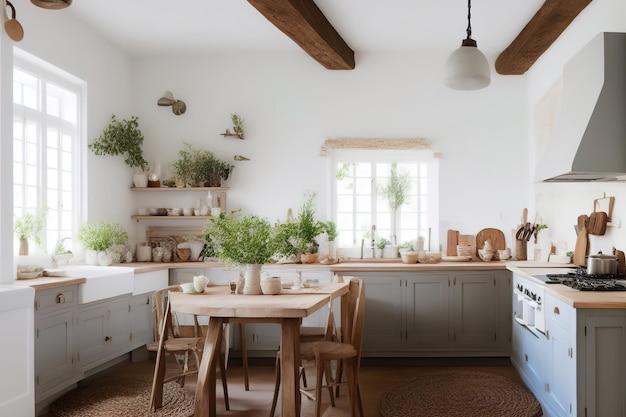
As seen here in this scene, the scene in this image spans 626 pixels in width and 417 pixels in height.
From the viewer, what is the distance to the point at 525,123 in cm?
654

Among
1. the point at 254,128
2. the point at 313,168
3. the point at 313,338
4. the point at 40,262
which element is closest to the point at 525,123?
the point at 313,168

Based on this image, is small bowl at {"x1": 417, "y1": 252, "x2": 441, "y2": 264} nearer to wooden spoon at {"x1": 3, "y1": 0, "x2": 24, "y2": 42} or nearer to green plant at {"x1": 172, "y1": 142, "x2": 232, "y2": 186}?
green plant at {"x1": 172, "y1": 142, "x2": 232, "y2": 186}

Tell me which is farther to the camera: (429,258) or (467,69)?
(429,258)

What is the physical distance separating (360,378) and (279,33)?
3640mm

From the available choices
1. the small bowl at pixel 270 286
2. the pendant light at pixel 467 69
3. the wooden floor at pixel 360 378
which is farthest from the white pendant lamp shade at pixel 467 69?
the wooden floor at pixel 360 378

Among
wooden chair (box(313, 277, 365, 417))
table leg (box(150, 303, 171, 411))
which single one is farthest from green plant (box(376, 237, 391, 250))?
table leg (box(150, 303, 171, 411))

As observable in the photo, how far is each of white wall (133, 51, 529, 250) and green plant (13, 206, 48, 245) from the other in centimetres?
189

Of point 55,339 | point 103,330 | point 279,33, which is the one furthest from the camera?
point 279,33

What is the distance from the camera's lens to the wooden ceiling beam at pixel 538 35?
186 inches

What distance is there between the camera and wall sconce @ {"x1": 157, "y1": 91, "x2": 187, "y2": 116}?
6.56m

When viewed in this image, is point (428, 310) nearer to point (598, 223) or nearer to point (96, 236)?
point (598, 223)

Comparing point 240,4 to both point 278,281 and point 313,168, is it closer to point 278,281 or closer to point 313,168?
point 313,168

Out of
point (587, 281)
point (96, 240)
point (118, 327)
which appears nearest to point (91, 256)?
point (96, 240)

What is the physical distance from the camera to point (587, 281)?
3980 millimetres
